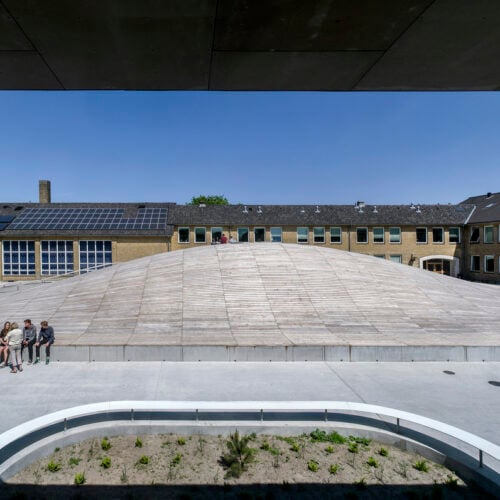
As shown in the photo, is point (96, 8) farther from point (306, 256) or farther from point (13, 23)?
point (306, 256)

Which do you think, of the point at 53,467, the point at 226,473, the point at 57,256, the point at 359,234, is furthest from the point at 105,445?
the point at 359,234

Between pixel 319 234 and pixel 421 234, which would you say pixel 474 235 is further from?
pixel 319 234

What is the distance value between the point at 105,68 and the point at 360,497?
6349 mm

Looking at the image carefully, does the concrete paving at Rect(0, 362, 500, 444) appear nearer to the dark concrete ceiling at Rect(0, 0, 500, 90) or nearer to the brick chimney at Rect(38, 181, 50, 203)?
the dark concrete ceiling at Rect(0, 0, 500, 90)

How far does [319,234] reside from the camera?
3938cm

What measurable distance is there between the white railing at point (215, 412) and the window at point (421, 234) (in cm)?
3559

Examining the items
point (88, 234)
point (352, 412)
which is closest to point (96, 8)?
point (352, 412)

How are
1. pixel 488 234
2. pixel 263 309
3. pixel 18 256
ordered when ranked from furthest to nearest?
pixel 488 234
pixel 18 256
pixel 263 309

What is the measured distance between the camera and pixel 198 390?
9656mm

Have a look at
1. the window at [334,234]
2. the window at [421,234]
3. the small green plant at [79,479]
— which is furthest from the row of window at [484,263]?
the small green plant at [79,479]

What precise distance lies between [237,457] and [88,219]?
3572cm

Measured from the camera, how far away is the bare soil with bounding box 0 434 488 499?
5445mm

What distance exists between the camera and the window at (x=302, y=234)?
128 feet

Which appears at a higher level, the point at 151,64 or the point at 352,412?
the point at 151,64
